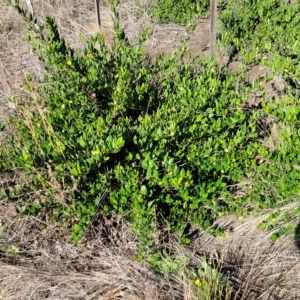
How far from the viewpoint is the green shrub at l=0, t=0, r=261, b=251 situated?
2.68 m

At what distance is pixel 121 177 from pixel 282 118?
1.16 metres

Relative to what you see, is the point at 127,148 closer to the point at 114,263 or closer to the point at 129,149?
the point at 129,149

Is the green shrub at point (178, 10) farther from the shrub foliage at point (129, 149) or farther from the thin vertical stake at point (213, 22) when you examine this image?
the shrub foliage at point (129, 149)

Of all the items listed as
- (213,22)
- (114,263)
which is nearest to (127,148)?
(114,263)

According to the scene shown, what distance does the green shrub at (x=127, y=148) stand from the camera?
2.68m

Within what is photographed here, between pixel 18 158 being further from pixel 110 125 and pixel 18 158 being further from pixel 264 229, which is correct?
pixel 264 229

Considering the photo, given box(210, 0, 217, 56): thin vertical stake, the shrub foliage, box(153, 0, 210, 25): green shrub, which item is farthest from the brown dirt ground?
box(153, 0, 210, 25): green shrub

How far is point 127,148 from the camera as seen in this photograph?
9.61 feet

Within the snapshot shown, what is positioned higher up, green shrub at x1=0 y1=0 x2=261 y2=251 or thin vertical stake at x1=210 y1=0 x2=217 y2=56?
thin vertical stake at x1=210 y1=0 x2=217 y2=56

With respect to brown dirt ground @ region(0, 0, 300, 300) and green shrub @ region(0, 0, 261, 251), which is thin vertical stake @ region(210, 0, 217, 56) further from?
brown dirt ground @ region(0, 0, 300, 300)

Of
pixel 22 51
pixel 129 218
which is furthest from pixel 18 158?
pixel 22 51

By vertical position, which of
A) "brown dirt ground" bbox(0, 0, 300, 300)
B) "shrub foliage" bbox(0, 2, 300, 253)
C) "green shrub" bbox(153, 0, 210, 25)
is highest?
"green shrub" bbox(153, 0, 210, 25)

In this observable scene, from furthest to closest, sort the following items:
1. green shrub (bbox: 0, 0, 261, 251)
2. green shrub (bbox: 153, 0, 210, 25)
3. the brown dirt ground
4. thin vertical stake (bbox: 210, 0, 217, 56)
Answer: green shrub (bbox: 153, 0, 210, 25) → thin vertical stake (bbox: 210, 0, 217, 56) → green shrub (bbox: 0, 0, 261, 251) → the brown dirt ground

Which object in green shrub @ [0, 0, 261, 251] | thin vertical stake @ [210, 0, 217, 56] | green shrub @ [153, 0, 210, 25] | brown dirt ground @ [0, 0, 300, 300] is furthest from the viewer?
green shrub @ [153, 0, 210, 25]
